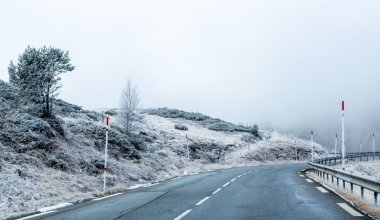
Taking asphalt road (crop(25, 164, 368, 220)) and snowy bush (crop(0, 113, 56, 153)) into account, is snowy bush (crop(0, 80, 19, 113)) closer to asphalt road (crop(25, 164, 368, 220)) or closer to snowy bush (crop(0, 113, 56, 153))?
snowy bush (crop(0, 113, 56, 153))

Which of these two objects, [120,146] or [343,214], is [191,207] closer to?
[343,214]

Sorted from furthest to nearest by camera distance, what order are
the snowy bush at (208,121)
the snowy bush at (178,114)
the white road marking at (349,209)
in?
1. the snowy bush at (178,114)
2. the snowy bush at (208,121)
3. the white road marking at (349,209)

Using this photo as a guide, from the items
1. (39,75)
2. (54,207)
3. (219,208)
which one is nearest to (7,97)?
(39,75)

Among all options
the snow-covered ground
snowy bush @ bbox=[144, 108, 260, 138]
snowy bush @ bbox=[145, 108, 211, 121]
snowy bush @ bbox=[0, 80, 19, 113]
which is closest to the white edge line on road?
the snow-covered ground

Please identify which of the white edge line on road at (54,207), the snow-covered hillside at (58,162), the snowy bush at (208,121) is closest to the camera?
the white edge line on road at (54,207)

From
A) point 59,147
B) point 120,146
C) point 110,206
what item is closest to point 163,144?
→ point 120,146

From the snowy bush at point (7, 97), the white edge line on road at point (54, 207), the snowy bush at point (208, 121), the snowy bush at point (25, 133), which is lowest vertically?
the white edge line on road at point (54, 207)

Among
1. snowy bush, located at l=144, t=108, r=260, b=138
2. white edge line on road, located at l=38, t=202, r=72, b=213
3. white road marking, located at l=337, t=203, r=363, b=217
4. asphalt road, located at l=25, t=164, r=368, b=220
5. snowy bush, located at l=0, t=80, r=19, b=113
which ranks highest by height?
snowy bush, located at l=144, t=108, r=260, b=138

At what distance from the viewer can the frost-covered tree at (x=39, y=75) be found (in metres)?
A: 25.3

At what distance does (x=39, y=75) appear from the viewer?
83.7ft

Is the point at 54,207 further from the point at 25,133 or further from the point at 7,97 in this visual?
the point at 7,97

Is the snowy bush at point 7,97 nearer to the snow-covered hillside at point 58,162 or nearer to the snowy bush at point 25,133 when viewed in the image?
the snow-covered hillside at point 58,162

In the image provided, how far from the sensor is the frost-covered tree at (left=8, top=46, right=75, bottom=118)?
25266 millimetres

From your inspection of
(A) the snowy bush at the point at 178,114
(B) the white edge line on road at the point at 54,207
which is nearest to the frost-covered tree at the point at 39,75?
(B) the white edge line on road at the point at 54,207
